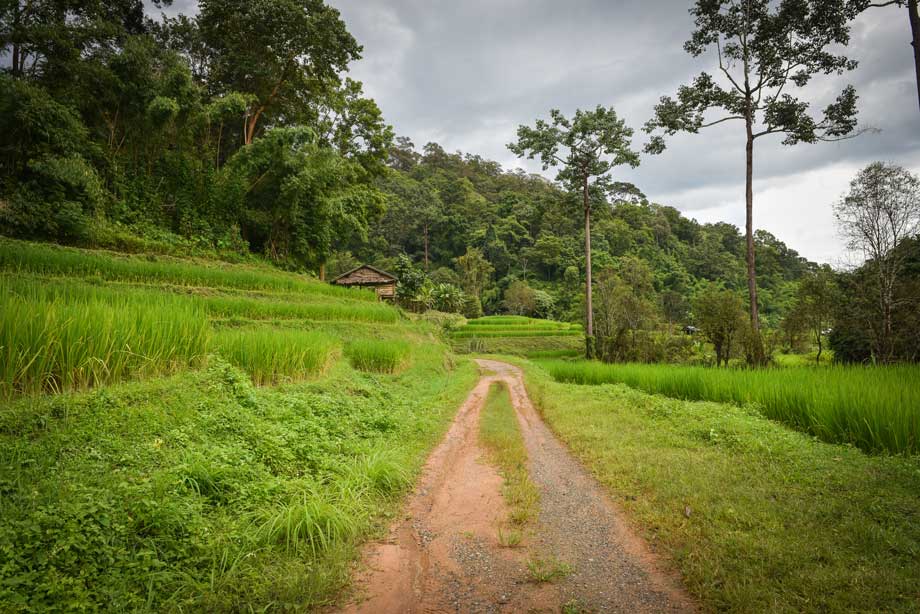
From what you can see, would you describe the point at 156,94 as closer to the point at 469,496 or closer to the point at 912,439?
the point at 469,496

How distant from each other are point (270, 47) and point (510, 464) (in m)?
26.0

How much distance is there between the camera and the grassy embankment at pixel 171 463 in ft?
7.00

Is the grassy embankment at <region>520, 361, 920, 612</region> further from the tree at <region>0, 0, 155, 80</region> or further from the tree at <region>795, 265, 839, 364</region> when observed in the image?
the tree at <region>0, 0, 155, 80</region>

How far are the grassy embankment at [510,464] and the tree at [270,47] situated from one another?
2228 centimetres

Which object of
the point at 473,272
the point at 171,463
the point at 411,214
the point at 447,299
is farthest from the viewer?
the point at 411,214

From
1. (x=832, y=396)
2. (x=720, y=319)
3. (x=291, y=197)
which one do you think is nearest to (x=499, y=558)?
(x=832, y=396)

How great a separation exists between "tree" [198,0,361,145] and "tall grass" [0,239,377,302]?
12.2m

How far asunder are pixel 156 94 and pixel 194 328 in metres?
16.3

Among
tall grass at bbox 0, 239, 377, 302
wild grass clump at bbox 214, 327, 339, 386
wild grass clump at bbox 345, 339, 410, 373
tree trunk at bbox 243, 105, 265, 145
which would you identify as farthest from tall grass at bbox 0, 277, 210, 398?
tree trunk at bbox 243, 105, 265, 145

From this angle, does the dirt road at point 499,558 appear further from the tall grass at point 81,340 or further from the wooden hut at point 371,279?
the wooden hut at point 371,279

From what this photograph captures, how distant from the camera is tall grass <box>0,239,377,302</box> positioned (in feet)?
29.1

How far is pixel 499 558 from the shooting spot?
9.07 ft

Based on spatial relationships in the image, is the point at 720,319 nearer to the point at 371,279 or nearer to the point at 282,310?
the point at 282,310

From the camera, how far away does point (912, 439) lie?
4.43 metres
